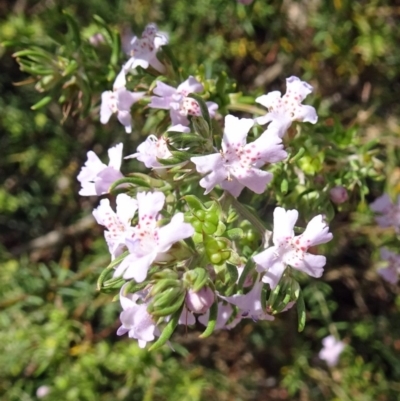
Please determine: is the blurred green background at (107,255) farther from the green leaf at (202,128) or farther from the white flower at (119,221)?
the white flower at (119,221)

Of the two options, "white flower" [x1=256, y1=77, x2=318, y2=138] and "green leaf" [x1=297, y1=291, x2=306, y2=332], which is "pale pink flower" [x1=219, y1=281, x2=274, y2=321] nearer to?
"green leaf" [x1=297, y1=291, x2=306, y2=332]

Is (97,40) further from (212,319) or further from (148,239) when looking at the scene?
(212,319)

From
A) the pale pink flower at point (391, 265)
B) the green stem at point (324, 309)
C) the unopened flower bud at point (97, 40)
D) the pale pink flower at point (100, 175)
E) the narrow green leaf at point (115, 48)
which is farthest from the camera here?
the green stem at point (324, 309)

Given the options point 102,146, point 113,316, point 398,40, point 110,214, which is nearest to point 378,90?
point 398,40

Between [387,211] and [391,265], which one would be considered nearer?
[387,211]

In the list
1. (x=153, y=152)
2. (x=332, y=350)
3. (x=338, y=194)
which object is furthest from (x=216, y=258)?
(x=332, y=350)

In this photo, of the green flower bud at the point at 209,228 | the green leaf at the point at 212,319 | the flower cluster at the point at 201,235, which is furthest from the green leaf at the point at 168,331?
the green flower bud at the point at 209,228

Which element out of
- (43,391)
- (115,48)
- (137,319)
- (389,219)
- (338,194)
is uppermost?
(115,48)

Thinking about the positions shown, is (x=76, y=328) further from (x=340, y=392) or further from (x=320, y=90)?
(x=320, y=90)
